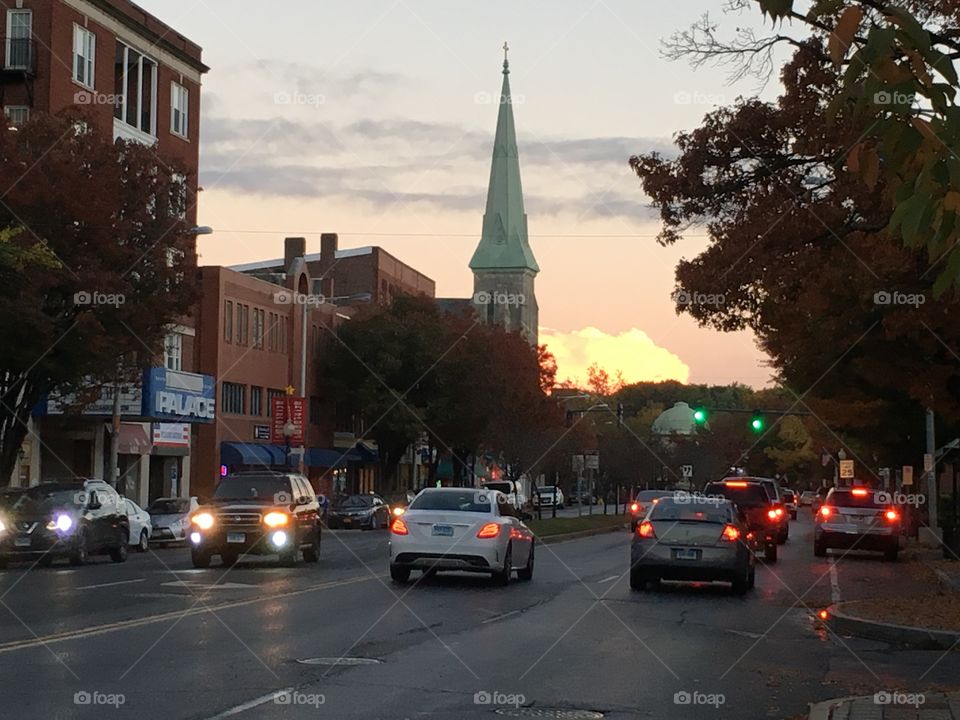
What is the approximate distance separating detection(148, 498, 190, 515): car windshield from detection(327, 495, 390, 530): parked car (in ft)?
47.9

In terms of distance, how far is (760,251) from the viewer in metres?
23.2

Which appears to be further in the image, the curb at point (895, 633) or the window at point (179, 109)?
the window at point (179, 109)

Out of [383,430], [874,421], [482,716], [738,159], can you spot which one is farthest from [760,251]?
[383,430]

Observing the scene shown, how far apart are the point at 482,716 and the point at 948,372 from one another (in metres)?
23.6

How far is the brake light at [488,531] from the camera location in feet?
75.3

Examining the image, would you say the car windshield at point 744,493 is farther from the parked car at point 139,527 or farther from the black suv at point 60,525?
the black suv at point 60,525

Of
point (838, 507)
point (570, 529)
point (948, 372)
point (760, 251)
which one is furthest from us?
point (570, 529)

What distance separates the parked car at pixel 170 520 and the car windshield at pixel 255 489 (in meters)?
13.0

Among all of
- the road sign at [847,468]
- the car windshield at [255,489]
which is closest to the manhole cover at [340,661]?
the car windshield at [255,489]

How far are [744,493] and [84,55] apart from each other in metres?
26.0

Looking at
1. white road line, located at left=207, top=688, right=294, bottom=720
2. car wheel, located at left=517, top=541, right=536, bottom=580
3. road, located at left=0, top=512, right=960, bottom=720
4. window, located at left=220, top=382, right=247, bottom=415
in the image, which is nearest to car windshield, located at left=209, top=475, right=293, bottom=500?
road, located at left=0, top=512, right=960, bottom=720

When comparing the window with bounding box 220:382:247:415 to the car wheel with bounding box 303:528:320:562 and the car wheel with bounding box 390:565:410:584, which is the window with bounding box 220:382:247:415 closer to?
the car wheel with bounding box 303:528:320:562

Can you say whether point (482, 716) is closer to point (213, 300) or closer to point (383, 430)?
point (213, 300)

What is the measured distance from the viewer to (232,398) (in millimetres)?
66312
